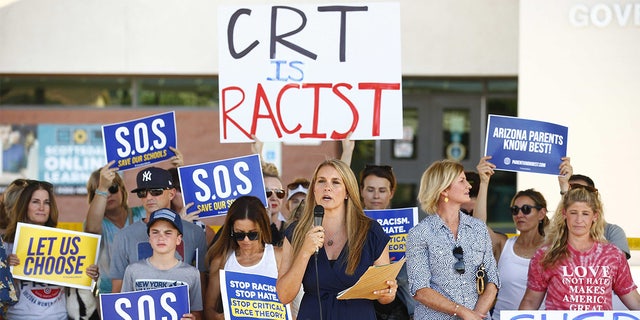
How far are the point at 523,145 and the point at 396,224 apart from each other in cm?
107

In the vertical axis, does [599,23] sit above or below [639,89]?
above

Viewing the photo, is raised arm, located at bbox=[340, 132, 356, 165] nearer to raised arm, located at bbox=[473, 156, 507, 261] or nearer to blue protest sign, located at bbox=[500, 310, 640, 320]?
raised arm, located at bbox=[473, 156, 507, 261]

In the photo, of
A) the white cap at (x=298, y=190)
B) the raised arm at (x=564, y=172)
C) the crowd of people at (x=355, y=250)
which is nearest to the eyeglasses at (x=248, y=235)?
the crowd of people at (x=355, y=250)

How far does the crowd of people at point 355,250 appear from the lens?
5.81 m

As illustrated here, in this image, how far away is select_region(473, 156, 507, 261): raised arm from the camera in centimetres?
730

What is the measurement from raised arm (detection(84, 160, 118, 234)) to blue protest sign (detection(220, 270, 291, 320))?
169cm

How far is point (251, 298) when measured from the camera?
666cm

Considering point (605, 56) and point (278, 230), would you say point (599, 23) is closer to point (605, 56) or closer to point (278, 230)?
point (605, 56)

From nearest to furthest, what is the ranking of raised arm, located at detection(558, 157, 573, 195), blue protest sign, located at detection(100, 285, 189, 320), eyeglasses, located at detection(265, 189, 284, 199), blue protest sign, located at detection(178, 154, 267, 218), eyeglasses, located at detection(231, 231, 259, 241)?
1. blue protest sign, located at detection(100, 285, 189, 320)
2. eyeglasses, located at detection(231, 231, 259, 241)
3. raised arm, located at detection(558, 157, 573, 195)
4. blue protest sign, located at detection(178, 154, 267, 218)
5. eyeglasses, located at detection(265, 189, 284, 199)

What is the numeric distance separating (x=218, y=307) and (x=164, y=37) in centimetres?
803

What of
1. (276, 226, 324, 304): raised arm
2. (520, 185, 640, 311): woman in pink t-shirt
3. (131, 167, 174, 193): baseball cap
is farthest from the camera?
(131, 167, 174, 193): baseball cap

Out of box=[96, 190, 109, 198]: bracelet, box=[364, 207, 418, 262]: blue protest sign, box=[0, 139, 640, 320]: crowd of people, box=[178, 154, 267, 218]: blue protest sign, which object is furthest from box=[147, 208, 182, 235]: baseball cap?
box=[364, 207, 418, 262]: blue protest sign

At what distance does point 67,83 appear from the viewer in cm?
1489

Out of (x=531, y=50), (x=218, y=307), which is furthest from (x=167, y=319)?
(x=531, y=50)
